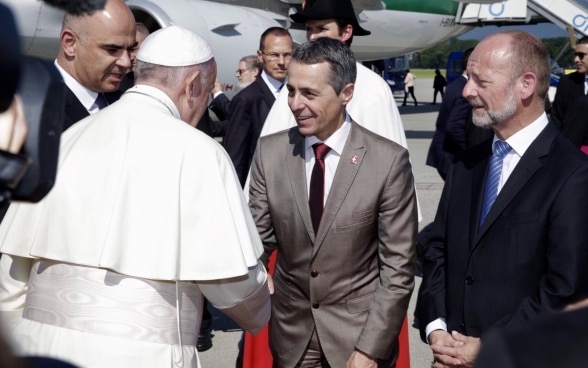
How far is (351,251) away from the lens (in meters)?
2.86

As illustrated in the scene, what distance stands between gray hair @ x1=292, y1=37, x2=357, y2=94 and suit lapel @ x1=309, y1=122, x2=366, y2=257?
219 millimetres

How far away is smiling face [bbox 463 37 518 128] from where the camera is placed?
8.50 ft

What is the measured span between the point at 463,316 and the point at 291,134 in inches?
36.2

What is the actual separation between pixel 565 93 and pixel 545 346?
6.53 m

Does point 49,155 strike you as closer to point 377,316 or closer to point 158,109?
point 158,109

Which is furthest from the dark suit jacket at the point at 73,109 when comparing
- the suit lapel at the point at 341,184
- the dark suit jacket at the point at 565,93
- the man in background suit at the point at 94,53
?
the dark suit jacket at the point at 565,93

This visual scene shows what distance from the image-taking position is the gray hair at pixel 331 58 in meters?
2.87

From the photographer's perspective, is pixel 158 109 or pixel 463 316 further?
pixel 463 316

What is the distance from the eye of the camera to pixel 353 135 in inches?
116

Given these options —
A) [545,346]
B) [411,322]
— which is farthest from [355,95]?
[545,346]

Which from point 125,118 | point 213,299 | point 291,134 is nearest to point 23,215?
point 125,118

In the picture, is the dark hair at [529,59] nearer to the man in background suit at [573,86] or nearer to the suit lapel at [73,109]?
the suit lapel at [73,109]

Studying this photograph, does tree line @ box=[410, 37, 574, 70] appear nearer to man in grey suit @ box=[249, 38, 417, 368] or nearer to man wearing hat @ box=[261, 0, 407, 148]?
man wearing hat @ box=[261, 0, 407, 148]

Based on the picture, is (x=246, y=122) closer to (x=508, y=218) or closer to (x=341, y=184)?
(x=341, y=184)
